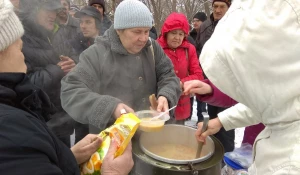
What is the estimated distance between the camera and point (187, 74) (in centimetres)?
383

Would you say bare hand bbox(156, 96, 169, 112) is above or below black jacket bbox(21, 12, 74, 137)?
below

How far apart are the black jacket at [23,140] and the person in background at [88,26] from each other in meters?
2.77

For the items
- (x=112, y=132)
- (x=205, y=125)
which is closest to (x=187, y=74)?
(x=205, y=125)

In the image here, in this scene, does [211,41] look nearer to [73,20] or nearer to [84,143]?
[84,143]

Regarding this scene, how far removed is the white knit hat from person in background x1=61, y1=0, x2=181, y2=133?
0.90 m

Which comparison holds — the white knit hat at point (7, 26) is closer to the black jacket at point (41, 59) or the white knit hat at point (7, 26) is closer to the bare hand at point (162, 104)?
the bare hand at point (162, 104)

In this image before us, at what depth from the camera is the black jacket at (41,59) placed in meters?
2.63

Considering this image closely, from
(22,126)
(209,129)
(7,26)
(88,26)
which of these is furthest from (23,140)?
(88,26)

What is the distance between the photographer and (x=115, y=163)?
1457 mm

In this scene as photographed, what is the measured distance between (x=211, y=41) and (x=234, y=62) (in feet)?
0.47

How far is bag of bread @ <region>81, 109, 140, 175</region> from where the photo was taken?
4.96ft

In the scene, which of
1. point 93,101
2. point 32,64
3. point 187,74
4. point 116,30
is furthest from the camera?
point 187,74

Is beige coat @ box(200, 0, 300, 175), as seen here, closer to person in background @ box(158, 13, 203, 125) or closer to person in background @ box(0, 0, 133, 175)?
→ person in background @ box(0, 0, 133, 175)

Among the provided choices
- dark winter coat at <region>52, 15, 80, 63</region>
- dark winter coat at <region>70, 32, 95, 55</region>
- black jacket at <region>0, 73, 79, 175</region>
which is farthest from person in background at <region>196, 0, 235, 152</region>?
black jacket at <region>0, 73, 79, 175</region>
